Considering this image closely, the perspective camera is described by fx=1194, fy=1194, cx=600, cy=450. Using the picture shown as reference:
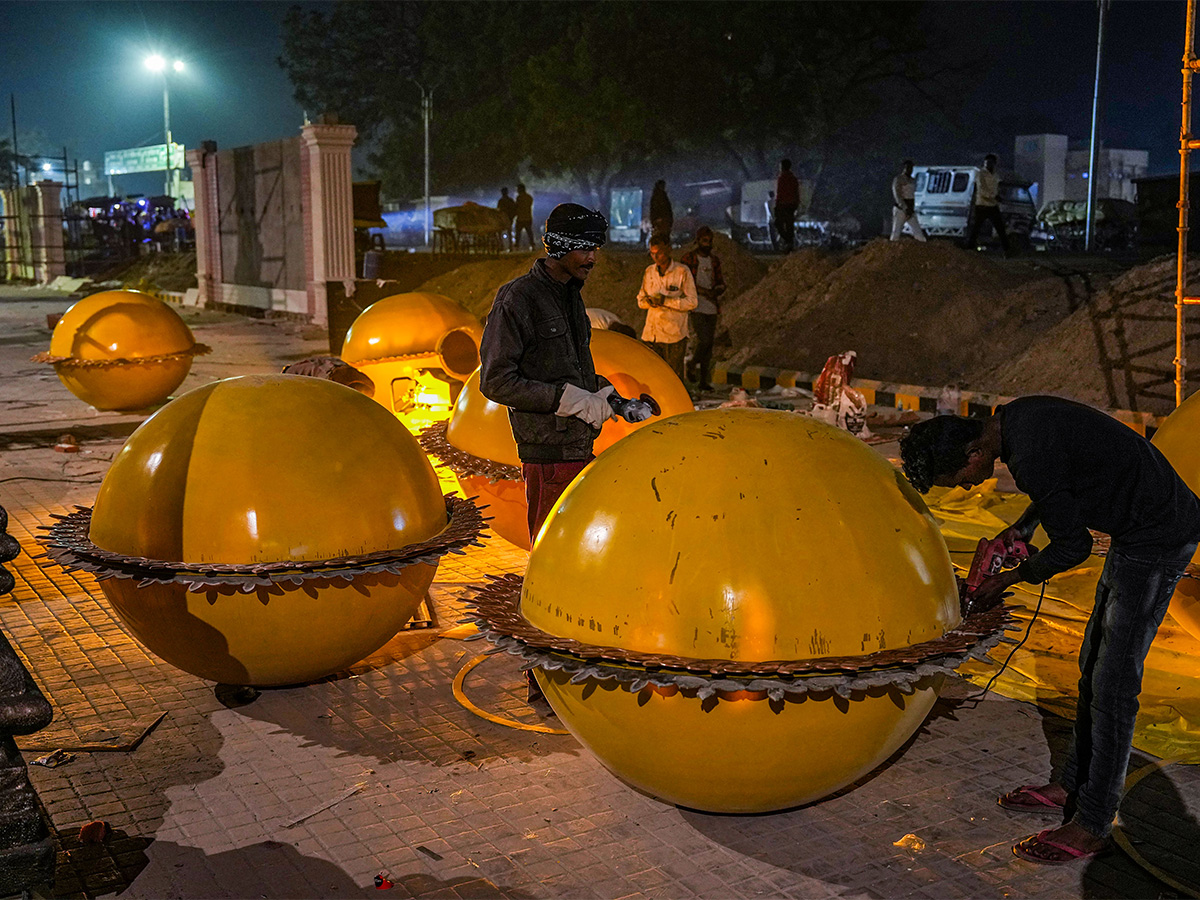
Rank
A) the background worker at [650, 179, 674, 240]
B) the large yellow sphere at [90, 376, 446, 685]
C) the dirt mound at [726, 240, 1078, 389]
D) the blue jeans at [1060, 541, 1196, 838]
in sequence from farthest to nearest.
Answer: the background worker at [650, 179, 674, 240] → the dirt mound at [726, 240, 1078, 389] → the large yellow sphere at [90, 376, 446, 685] → the blue jeans at [1060, 541, 1196, 838]

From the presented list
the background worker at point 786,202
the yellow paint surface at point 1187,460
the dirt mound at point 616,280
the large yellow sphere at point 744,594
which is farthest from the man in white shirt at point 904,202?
the large yellow sphere at point 744,594

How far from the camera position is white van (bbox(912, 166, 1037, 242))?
31.2m

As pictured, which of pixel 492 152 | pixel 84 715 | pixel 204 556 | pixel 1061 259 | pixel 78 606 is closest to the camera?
pixel 204 556

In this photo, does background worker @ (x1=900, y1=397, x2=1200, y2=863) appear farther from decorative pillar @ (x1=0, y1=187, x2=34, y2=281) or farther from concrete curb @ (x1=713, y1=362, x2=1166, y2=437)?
decorative pillar @ (x1=0, y1=187, x2=34, y2=281)

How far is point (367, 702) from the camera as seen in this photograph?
5.68 metres

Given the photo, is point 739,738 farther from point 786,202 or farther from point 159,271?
point 159,271

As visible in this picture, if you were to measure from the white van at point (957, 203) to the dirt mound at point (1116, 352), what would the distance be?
51.8 ft

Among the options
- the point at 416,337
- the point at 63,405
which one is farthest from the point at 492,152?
the point at 416,337

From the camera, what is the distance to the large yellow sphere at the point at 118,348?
1327 cm

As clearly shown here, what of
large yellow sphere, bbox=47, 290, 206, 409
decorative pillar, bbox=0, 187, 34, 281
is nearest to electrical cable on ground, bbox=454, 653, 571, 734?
large yellow sphere, bbox=47, 290, 206, 409

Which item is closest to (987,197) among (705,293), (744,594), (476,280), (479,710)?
(705,293)

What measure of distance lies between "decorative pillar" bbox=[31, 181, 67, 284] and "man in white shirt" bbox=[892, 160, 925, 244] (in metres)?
33.3

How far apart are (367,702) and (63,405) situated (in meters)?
11.8

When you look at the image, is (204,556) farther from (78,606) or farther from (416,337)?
(416,337)
